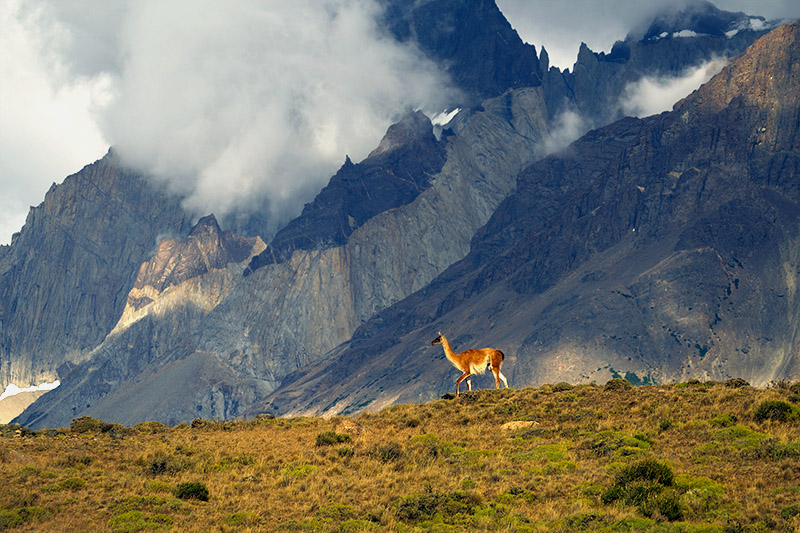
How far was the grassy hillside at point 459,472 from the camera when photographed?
33.9 metres

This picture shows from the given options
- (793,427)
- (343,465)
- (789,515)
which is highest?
(343,465)

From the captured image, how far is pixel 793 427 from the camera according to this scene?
140 feet

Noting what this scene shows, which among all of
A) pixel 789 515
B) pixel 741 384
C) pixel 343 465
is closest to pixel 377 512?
pixel 343 465

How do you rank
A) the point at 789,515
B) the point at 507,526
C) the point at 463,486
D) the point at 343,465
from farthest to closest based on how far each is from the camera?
1. the point at 343,465
2. the point at 463,486
3. the point at 507,526
4. the point at 789,515

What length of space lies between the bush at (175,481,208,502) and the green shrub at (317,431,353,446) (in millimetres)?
12338

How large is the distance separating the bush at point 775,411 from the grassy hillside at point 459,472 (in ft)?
0.23

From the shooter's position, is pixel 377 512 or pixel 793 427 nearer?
pixel 377 512

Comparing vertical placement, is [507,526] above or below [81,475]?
below

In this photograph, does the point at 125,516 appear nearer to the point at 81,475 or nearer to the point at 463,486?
the point at 81,475

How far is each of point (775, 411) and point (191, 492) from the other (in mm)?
30289

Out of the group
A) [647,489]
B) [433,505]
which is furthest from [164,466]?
[647,489]

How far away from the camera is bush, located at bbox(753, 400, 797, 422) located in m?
44.3

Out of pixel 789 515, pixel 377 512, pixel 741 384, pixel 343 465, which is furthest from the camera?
pixel 741 384

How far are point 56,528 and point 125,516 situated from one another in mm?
2698
